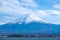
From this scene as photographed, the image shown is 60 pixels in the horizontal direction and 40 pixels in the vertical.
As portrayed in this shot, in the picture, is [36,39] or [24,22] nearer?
[36,39]

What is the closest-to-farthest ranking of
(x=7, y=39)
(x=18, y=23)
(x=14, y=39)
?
(x=14, y=39), (x=7, y=39), (x=18, y=23)

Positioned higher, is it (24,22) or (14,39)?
(24,22)

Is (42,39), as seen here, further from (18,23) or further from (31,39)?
(18,23)

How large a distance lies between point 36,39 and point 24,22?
8427cm

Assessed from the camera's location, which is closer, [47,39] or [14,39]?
[14,39]

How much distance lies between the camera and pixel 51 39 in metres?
56.8

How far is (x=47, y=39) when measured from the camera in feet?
189

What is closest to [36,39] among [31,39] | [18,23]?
[31,39]

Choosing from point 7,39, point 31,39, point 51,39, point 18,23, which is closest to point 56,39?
point 51,39

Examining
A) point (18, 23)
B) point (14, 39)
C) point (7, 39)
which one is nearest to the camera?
point (14, 39)

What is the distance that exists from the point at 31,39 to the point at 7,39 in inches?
247

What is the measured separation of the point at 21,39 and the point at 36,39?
17.4ft

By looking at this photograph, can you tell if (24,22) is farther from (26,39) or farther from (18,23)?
(26,39)

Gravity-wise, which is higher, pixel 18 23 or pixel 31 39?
pixel 18 23
